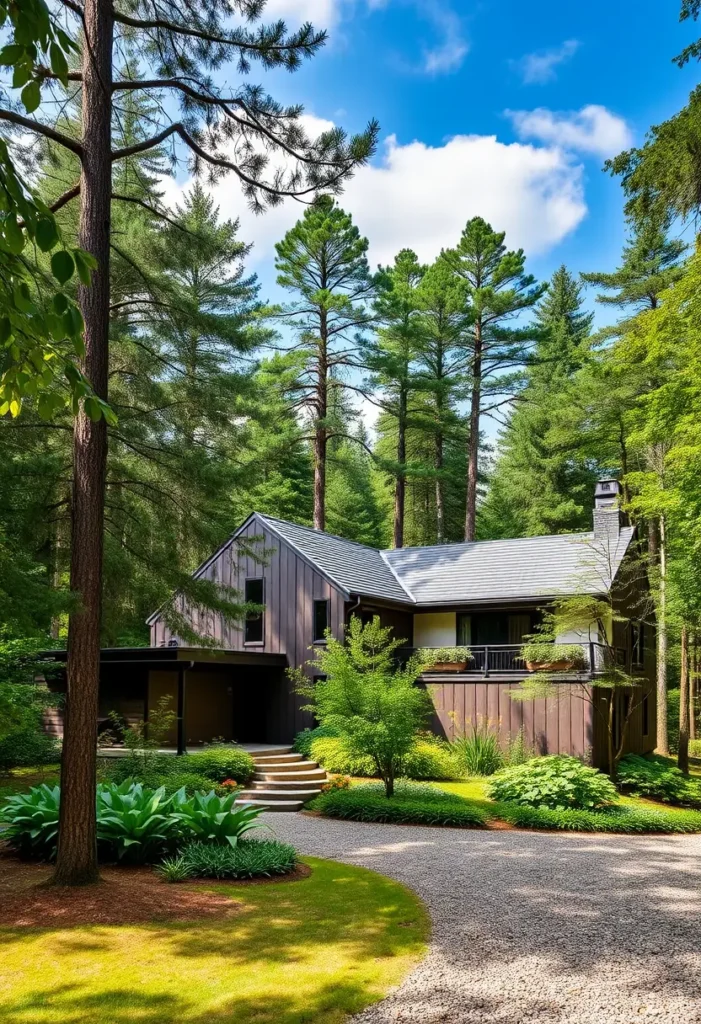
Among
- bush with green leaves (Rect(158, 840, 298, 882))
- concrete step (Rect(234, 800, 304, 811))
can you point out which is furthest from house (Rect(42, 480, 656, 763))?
bush with green leaves (Rect(158, 840, 298, 882))

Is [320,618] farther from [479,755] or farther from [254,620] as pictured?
[479,755]

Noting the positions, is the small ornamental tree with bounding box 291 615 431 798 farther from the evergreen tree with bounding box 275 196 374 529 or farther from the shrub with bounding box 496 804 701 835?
the evergreen tree with bounding box 275 196 374 529

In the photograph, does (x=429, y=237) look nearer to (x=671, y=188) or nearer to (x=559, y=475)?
(x=559, y=475)

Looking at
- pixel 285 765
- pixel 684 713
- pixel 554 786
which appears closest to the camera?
pixel 554 786

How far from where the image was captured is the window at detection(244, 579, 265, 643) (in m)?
20.0

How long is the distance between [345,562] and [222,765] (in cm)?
793

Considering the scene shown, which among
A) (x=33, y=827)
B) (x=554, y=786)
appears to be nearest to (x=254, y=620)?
(x=554, y=786)

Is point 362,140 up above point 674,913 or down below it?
above

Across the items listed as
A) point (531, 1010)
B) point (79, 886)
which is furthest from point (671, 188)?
point (79, 886)

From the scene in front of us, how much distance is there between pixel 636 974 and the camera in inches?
193

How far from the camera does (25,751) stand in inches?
520

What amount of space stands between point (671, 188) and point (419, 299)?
2224 centimetres

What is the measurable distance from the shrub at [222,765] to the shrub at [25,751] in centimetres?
254

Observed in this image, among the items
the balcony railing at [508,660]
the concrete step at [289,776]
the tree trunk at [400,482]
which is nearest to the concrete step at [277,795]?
the concrete step at [289,776]
